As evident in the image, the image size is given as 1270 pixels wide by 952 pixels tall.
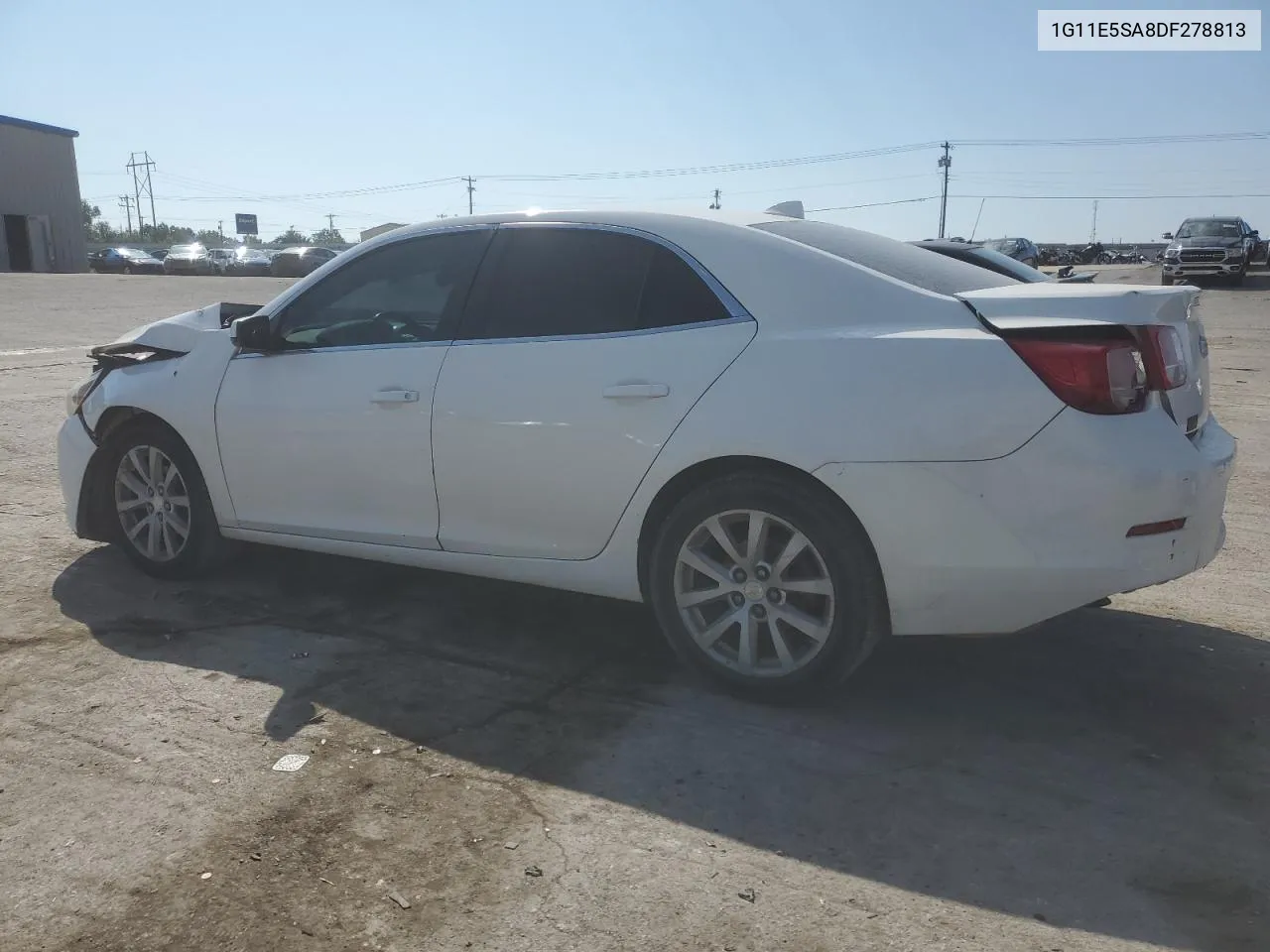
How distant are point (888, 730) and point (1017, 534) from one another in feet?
2.53

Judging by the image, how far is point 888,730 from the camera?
354 centimetres

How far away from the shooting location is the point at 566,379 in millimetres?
3936

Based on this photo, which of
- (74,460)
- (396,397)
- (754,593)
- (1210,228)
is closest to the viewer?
(754,593)

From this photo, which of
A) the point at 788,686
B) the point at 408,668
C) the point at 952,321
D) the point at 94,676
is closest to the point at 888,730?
the point at 788,686

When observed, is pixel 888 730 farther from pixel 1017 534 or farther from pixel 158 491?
pixel 158 491

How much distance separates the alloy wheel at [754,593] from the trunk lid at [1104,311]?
94 centimetres

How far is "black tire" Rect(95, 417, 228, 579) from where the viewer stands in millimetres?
4977

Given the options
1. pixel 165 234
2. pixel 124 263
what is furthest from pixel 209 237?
pixel 124 263

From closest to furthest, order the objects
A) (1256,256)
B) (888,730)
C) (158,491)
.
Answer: (888,730) → (158,491) → (1256,256)

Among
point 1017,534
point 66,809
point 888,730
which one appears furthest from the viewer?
point 888,730

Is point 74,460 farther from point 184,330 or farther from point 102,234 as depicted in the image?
point 102,234

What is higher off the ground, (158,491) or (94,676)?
(158,491)

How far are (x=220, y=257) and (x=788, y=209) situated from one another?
2163 inches

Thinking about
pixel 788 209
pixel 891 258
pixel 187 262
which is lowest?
pixel 891 258
